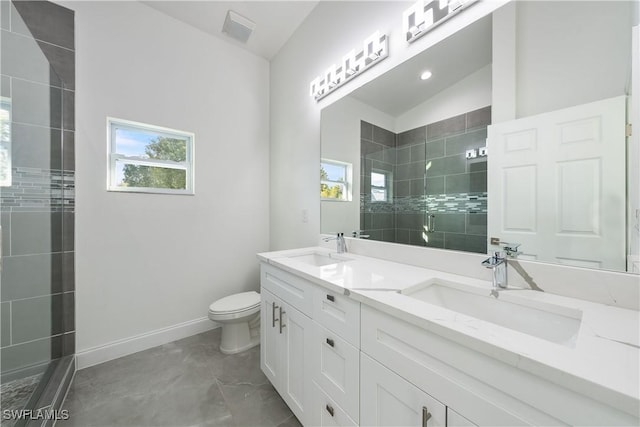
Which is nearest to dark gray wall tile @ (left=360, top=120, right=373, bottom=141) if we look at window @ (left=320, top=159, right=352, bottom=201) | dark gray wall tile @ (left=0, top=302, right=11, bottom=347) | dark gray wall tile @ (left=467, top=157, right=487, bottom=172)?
window @ (left=320, top=159, right=352, bottom=201)

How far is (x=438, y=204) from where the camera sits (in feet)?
3.98

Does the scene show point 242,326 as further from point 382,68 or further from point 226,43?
point 226,43

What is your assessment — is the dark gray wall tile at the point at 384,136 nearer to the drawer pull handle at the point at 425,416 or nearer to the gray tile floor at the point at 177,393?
the drawer pull handle at the point at 425,416

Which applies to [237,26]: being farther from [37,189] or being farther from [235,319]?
[235,319]

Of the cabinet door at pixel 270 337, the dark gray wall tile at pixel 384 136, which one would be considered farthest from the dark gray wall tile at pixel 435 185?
the cabinet door at pixel 270 337

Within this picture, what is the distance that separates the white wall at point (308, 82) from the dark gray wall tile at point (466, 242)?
1.02m

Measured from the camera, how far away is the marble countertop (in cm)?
42

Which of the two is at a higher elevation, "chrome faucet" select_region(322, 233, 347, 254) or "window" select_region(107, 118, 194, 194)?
"window" select_region(107, 118, 194, 194)

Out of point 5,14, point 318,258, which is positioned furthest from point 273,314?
point 5,14

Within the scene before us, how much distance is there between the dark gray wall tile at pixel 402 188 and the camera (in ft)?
4.48

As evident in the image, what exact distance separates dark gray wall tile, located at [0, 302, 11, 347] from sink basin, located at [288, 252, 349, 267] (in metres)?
1.64

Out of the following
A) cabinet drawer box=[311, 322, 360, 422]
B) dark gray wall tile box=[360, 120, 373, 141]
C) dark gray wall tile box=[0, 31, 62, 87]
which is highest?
dark gray wall tile box=[0, 31, 62, 87]

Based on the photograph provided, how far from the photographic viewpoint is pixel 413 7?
1297mm

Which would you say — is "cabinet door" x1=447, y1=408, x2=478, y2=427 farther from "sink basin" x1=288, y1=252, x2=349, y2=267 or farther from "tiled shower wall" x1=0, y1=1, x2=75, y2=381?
"tiled shower wall" x1=0, y1=1, x2=75, y2=381
